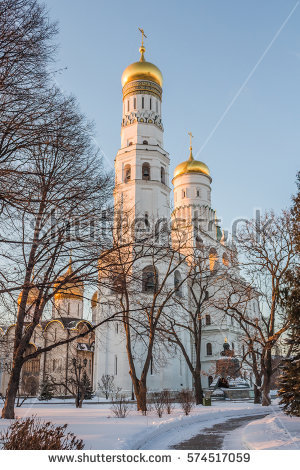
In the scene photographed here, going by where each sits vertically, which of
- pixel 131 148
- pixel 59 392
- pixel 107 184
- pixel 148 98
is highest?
pixel 148 98

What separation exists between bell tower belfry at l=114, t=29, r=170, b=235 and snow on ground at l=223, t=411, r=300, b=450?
21949mm

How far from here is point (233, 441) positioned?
9.83 m

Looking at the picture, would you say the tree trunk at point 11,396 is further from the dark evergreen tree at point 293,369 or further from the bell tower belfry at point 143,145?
the bell tower belfry at point 143,145

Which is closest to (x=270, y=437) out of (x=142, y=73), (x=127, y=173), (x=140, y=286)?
(x=140, y=286)

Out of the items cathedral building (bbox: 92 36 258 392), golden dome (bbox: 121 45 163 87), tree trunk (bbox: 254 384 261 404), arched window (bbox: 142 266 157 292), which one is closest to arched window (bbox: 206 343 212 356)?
cathedral building (bbox: 92 36 258 392)

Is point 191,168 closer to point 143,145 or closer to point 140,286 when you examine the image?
point 143,145

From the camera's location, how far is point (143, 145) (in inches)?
1355

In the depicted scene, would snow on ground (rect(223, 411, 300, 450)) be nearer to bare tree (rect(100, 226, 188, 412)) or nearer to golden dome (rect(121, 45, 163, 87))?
bare tree (rect(100, 226, 188, 412))

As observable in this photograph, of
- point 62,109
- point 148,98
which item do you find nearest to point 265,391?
point 62,109

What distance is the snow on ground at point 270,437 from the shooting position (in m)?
8.09

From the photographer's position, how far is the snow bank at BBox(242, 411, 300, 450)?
8.04 m

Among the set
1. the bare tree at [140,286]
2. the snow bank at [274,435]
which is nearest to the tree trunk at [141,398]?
the bare tree at [140,286]
